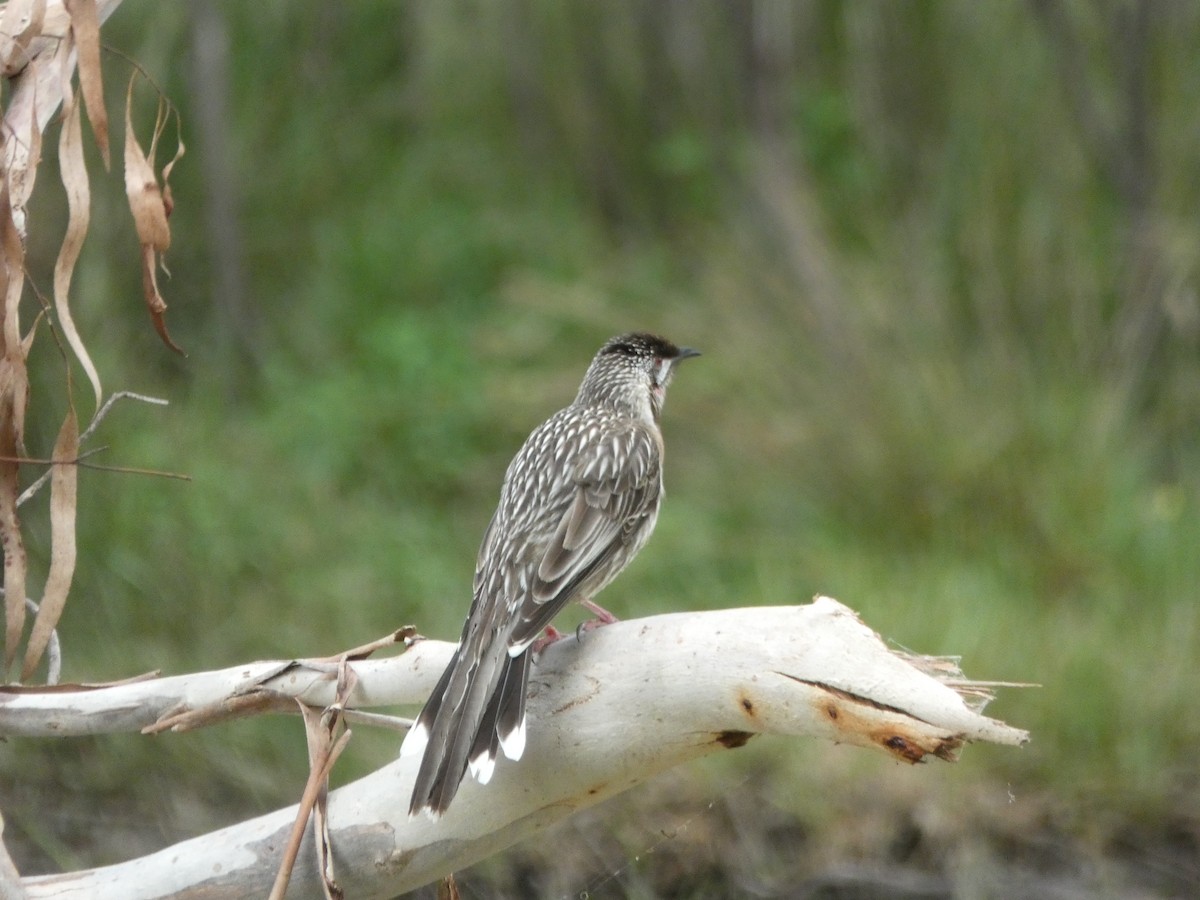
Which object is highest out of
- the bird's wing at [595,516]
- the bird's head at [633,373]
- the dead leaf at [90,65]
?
the dead leaf at [90,65]

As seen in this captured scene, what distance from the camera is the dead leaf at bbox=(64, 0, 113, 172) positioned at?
343 centimetres

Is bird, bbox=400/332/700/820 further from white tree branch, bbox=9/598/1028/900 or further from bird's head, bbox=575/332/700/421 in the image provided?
white tree branch, bbox=9/598/1028/900

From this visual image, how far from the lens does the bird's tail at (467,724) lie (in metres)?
3.11

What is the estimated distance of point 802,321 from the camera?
27.3 feet

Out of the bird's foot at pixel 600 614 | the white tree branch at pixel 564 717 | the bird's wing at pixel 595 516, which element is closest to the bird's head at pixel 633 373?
the bird's wing at pixel 595 516

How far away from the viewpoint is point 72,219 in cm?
349

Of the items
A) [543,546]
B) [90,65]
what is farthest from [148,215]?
[543,546]

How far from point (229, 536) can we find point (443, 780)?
4269 millimetres

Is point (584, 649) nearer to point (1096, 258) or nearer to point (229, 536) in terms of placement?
point (229, 536)

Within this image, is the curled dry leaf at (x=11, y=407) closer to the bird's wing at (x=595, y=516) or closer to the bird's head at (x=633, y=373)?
the bird's wing at (x=595, y=516)

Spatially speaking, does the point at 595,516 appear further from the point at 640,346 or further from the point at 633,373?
the point at 640,346

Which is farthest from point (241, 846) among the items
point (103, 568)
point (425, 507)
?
point (425, 507)

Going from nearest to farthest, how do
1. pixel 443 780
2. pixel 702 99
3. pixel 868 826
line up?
pixel 443 780, pixel 868 826, pixel 702 99

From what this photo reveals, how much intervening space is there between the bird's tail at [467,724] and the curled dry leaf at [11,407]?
979 mm
